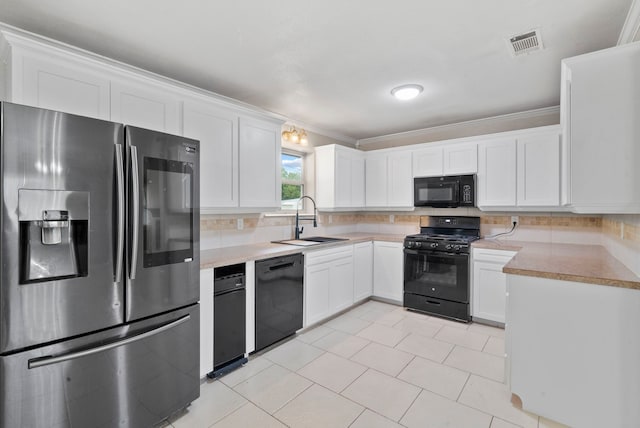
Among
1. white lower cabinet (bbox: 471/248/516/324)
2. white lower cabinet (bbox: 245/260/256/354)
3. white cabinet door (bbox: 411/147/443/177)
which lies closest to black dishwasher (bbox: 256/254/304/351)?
white lower cabinet (bbox: 245/260/256/354)

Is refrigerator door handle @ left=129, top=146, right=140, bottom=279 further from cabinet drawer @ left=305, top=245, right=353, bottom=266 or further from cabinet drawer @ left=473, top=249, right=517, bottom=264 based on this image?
cabinet drawer @ left=473, top=249, right=517, bottom=264

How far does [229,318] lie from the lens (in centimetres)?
245

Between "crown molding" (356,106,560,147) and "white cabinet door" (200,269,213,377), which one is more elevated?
"crown molding" (356,106,560,147)

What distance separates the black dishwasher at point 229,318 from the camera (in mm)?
2365

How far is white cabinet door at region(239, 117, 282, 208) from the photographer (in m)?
3.00

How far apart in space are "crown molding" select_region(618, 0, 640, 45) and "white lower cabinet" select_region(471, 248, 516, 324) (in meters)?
2.01

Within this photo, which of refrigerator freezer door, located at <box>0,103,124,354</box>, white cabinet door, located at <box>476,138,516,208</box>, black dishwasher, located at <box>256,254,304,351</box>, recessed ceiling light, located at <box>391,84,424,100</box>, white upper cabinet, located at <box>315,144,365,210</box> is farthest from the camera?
white upper cabinet, located at <box>315,144,365,210</box>

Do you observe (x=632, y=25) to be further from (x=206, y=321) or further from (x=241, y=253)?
(x=206, y=321)

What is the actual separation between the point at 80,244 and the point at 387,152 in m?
3.82

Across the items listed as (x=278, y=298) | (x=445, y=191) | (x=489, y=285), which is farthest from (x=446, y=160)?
(x=278, y=298)

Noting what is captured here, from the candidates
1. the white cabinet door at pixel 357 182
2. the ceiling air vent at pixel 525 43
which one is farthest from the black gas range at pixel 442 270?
the ceiling air vent at pixel 525 43

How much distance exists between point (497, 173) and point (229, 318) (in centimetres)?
331

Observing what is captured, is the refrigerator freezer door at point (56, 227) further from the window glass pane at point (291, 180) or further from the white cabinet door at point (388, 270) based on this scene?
the white cabinet door at point (388, 270)

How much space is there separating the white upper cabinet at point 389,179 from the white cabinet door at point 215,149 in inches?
92.8
